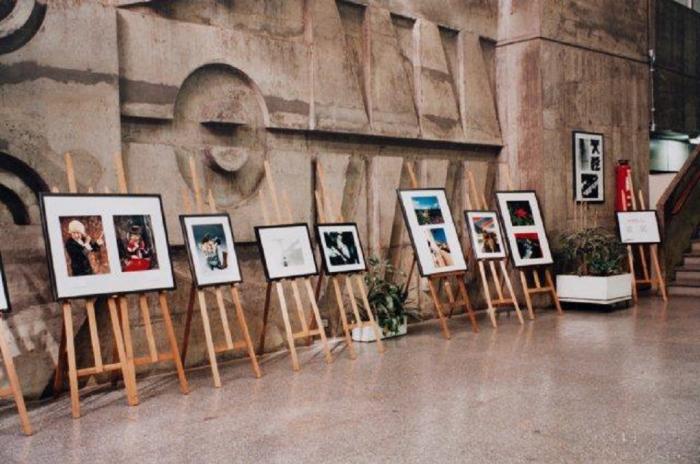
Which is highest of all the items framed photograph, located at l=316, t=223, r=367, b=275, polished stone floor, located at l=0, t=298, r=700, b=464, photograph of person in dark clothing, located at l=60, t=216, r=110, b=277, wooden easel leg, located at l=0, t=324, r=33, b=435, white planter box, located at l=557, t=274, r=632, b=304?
photograph of person in dark clothing, located at l=60, t=216, r=110, b=277

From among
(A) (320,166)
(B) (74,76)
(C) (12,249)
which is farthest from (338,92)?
(C) (12,249)

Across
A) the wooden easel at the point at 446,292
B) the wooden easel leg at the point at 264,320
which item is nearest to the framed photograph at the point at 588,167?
the wooden easel at the point at 446,292

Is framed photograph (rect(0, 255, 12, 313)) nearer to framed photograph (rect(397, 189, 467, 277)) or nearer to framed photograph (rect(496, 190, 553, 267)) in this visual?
framed photograph (rect(397, 189, 467, 277))

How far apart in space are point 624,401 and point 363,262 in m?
2.40

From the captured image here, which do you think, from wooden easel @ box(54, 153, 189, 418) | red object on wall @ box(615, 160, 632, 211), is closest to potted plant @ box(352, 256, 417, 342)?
wooden easel @ box(54, 153, 189, 418)

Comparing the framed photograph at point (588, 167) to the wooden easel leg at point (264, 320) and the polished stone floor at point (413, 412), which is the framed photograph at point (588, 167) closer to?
the polished stone floor at point (413, 412)

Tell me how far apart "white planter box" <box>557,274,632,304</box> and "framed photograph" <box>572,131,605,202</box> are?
109cm

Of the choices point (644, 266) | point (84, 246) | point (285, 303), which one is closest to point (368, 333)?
point (285, 303)

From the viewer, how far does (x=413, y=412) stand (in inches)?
157

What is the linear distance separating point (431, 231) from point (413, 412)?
9.13 ft

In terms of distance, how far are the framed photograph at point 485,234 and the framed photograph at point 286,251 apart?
6.74 feet

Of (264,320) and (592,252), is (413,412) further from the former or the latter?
(592,252)

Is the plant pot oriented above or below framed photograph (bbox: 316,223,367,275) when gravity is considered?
below

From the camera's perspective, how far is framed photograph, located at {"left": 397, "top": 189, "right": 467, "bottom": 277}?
642cm
